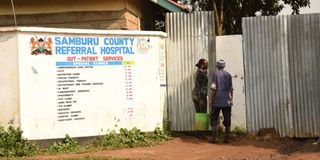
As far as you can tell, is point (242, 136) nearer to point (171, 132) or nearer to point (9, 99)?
point (171, 132)

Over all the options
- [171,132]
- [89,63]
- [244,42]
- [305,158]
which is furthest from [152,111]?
[305,158]

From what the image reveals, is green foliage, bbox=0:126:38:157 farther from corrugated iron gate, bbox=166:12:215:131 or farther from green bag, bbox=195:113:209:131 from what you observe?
green bag, bbox=195:113:209:131

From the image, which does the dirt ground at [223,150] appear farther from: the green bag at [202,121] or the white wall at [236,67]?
the white wall at [236,67]

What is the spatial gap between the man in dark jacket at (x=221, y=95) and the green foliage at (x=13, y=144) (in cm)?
351

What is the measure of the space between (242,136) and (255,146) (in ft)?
2.81

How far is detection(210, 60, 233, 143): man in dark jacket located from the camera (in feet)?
34.4

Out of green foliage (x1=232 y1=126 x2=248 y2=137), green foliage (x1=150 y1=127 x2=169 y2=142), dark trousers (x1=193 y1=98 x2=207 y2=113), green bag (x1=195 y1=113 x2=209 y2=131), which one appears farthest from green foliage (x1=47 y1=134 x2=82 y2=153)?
green foliage (x1=232 y1=126 x2=248 y2=137)

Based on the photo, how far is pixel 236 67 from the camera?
11188 millimetres

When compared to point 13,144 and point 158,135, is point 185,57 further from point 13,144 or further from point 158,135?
point 13,144

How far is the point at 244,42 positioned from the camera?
1105cm

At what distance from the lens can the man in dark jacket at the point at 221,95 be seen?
1048cm

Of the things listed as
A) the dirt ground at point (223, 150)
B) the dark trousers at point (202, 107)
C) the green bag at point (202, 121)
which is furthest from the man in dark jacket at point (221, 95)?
the dirt ground at point (223, 150)

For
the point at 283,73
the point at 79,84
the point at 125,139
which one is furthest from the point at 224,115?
the point at 79,84

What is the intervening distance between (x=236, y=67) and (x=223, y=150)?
2183 mm
